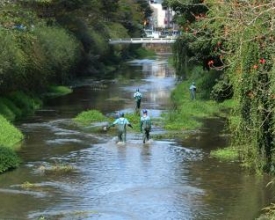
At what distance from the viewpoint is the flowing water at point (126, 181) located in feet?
55.1

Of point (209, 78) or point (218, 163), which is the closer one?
point (218, 163)

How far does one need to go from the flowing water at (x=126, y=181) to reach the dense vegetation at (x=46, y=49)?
6.94 ft

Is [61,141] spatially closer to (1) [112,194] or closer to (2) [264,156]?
(1) [112,194]

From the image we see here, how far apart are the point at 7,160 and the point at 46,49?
27103 millimetres

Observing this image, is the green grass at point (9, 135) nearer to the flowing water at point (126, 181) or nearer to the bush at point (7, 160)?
the flowing water at point (126, 181)

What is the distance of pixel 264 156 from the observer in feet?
51.4

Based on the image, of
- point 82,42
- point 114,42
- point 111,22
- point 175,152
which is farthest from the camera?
point 111,22

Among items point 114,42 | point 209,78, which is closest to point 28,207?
point 209,78

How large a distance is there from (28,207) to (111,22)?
80.5 m

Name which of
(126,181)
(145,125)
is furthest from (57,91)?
(126,181)

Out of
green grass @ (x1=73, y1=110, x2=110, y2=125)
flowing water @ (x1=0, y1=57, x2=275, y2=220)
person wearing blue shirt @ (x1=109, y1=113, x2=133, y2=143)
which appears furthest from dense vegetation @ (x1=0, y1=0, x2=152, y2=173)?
person wearing blue shirt @ (x1=109, y1=113, x2=133, y2=143)

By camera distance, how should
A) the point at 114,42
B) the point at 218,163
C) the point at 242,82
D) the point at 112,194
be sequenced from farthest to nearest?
the point at 114,42, the point at 218,163, the point at 112,194, the point at 242,82

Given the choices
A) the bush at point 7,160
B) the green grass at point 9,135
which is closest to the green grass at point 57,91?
the green grass at point 9,135

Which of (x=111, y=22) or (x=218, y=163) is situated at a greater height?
(x=111, y=22)
